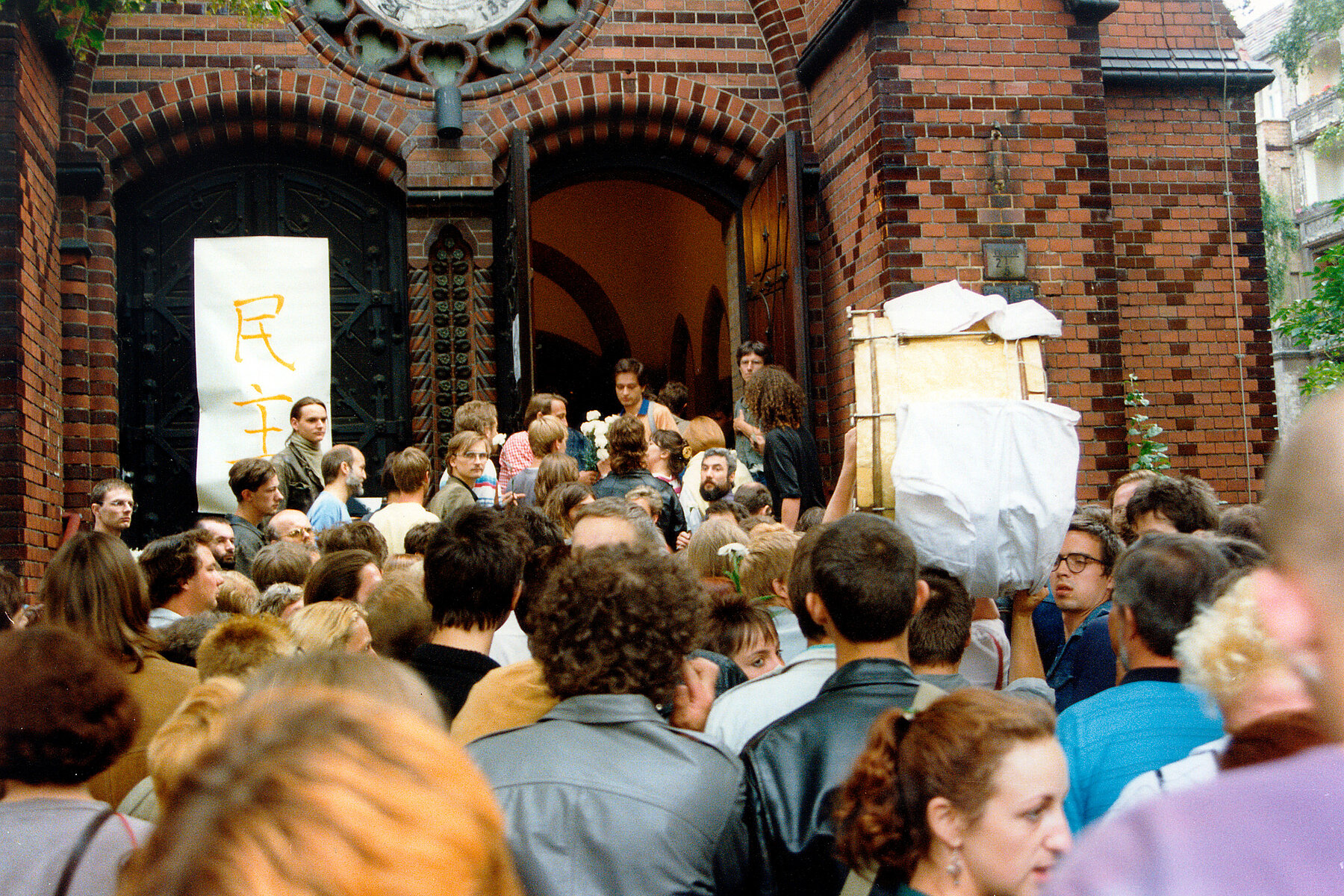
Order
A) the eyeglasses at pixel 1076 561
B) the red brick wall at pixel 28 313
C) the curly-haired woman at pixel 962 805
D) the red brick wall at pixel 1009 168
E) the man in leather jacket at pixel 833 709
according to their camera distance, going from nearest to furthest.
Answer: the curly-haired woman at pixel 962 805 → the man in leather jacket at pixel 833 709 → the eyeglasses at pixel 1076 561 → the red brick wall at pixel 28 313 → the red brick wall at pixel 1009 168

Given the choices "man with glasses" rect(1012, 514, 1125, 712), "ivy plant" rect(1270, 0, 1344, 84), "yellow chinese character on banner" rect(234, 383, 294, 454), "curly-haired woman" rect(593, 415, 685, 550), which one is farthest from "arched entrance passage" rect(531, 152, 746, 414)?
"ivy plant" rect(1270, 0, 1344, 84)

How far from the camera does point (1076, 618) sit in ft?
13.5

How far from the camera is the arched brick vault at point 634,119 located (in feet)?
29.2

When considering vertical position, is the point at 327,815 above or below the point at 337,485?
below

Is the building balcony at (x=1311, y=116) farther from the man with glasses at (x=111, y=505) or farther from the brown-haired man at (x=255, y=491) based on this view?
the man with glasses at (x=111, y=505)

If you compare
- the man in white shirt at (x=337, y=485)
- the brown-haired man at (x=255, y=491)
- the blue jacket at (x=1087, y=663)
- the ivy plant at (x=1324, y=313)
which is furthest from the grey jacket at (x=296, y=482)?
the ivy plant at (x=1324, y=313)

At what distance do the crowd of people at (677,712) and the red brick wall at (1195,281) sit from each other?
514 cm

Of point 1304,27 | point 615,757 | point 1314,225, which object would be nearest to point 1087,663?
point 615,757

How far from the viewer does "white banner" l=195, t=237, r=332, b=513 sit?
8406mm

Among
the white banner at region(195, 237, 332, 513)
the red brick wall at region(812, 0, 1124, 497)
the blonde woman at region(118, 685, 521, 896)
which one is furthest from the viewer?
the white banner at region(195, 237, 332, 513)

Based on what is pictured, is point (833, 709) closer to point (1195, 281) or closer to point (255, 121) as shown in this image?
point (255, 121)

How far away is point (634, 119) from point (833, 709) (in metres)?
7.29

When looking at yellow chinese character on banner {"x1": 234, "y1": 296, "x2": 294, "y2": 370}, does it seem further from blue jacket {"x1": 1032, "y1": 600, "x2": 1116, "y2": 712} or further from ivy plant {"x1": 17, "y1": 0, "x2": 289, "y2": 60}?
blue jacket {"x1": 1032, "y1": 600, "x2": 1116, "y2": 712}

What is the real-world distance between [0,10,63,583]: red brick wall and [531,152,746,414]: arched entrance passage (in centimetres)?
668
